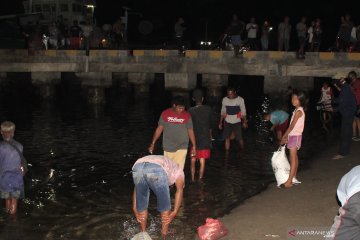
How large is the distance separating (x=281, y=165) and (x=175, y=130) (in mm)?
1937

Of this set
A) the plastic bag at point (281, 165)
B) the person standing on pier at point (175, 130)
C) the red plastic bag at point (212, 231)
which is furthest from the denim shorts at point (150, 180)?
the plastic bag at point (281, 165)

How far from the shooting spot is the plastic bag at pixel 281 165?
7988mm

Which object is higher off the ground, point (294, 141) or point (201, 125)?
point (201, 125)

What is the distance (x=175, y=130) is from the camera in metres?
7.81

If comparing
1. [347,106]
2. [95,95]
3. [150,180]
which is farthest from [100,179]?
[95,95]

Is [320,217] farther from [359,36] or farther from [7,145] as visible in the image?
[359,36]

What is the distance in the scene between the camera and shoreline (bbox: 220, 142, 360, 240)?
6.16 m

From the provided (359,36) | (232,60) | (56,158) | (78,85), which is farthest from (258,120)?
(78,85)

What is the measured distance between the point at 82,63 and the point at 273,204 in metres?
19.1

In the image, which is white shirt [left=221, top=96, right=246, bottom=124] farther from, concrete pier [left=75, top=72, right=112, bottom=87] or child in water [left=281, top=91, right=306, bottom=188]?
concrete pier [left=75, top=72, right=112, bottom=87]

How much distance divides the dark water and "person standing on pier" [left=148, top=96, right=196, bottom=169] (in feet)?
3.16

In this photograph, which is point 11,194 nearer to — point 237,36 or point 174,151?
point 174,151

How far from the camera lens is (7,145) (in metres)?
7.08

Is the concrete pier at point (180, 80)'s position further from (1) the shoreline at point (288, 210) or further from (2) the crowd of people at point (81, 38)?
(1) the shoreline at point (288, 210)
